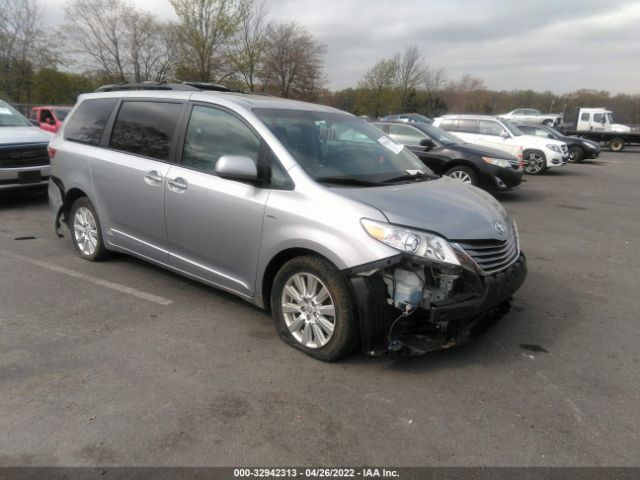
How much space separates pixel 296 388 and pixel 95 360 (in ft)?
4.72

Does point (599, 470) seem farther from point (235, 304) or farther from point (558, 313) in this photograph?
point (235, 304)

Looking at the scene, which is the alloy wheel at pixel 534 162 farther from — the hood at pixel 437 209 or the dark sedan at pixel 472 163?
the hood at pixel 437 209

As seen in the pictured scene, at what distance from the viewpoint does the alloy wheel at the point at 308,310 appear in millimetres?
3352

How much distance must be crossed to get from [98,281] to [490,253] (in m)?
3.74

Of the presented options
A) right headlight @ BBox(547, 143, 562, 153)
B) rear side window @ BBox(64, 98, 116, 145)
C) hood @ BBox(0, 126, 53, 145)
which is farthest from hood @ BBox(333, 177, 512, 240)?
right headlight @ BBox(547, 143, 562, 153)

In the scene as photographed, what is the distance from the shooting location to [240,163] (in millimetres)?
3525

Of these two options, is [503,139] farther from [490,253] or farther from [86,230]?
[86,230]

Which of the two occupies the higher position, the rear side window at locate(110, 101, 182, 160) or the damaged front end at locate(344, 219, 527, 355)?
the rear side window at locate(110, 101, 182, 160)

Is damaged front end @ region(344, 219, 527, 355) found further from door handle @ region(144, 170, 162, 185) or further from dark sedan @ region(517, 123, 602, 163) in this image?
dark sedan @ region(517, 123, 602, 163)

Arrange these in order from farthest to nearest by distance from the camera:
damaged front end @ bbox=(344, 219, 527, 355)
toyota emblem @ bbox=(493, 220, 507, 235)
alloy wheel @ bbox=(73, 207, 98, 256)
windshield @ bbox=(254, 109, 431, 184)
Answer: alloy wheel @ bbox=(73, 207, 98, 256) → windshield @ bbox=(254, 109, 431, 184) → toyota emblem @ bbox=(493, 220, 507, 235) → damaged front end @ bbox=(344, 219, 527, 355)

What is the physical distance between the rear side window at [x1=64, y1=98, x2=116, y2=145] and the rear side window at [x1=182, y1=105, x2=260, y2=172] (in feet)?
4.75

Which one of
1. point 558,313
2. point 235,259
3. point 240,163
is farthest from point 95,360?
point 558,313

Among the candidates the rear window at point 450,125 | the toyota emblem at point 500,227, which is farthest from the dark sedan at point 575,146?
the toyota emblem at point 500,227

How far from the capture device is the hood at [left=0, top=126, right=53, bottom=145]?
26.2ft
